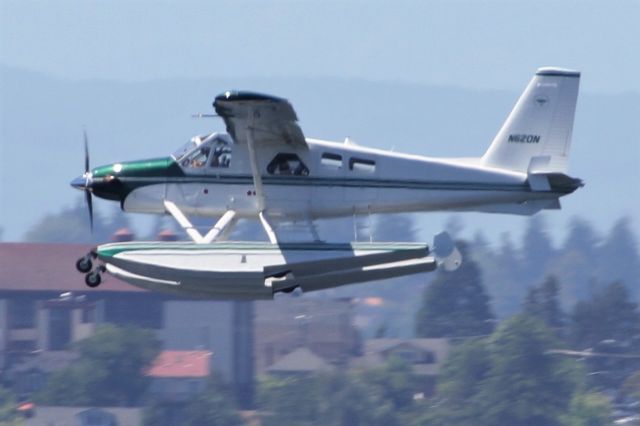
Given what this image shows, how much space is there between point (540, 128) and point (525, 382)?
55.8 metres

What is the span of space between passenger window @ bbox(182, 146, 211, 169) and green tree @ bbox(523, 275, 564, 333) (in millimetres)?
73706

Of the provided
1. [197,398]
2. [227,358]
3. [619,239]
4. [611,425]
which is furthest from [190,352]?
[619,239]

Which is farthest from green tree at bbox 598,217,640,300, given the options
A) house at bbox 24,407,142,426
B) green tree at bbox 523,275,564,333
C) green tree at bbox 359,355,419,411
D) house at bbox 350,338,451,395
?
house at bbox 24,407,142,426

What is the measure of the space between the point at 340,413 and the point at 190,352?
13.4 m

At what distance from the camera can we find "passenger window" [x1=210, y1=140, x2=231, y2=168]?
92.8ft

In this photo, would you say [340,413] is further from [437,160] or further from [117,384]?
[437,160]

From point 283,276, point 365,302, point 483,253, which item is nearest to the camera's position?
point 283,276

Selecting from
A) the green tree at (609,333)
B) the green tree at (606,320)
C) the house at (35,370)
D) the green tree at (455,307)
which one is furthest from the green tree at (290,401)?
the green tree at (606,320)

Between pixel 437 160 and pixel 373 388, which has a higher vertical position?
pixel 437 160

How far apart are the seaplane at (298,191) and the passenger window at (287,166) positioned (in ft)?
0.05

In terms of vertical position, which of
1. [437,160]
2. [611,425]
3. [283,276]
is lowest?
[611,425]

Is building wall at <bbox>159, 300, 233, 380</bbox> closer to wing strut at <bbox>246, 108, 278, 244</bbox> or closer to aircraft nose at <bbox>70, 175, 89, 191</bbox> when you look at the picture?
aircraft nose at <bbox>70, 175, 89, 191</bbox>

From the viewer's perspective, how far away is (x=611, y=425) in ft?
266

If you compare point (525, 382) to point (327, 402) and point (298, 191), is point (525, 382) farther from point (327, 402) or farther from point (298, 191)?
point (298, 191)
